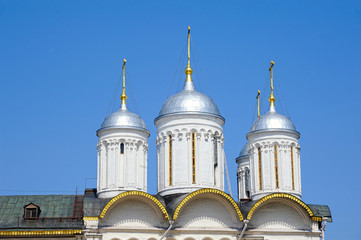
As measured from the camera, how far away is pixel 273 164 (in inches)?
1388

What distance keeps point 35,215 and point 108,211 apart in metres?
4.04

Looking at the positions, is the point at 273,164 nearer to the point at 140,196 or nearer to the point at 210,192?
the point at 210,192

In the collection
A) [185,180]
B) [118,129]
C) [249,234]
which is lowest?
[249,234]

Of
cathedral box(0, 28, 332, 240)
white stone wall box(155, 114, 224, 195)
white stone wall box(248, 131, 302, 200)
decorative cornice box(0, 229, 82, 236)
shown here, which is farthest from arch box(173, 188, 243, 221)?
decorative cornice box(0, 229, 82, 236)

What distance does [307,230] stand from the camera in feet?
110

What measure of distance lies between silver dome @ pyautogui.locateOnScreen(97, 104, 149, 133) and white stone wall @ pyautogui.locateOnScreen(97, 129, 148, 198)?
19cm

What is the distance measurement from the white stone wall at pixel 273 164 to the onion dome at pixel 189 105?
7.38ft

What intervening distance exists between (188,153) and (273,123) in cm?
428

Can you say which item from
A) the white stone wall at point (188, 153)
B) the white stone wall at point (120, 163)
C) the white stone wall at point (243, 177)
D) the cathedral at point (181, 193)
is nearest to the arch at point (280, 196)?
the cathedral at point (181, 193)

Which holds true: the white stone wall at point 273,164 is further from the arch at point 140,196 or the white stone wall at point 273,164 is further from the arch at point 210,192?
the arch at point 140,196

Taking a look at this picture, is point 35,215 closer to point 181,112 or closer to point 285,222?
point 181,112

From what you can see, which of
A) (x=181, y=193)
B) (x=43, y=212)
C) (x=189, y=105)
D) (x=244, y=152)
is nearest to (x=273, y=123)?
(x=189, y=105)

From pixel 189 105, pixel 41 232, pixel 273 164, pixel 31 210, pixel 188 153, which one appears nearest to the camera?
pixel 41 232

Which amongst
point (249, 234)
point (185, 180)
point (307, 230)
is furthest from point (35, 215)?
point (307, 230)
